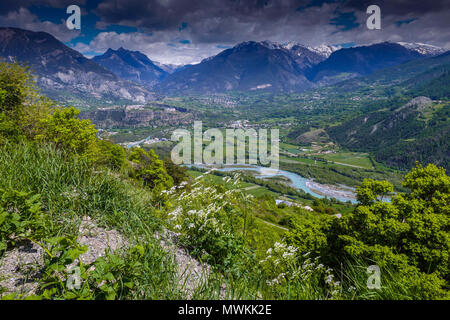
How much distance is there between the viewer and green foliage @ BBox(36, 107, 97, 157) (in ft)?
58.0

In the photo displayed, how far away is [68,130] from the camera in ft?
60.1

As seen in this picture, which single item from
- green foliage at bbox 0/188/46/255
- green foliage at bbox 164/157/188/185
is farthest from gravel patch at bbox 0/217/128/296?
green foliage at bbox 164/157/188/185

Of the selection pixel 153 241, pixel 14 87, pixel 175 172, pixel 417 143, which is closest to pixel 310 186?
pixel 175 172

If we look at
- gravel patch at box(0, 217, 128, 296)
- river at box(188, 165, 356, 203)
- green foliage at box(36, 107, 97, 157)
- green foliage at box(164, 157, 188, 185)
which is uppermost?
green foliage at box(36, 107, 97, 157)

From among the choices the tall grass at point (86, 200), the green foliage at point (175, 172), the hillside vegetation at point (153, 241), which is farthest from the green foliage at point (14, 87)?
the green foliage at point (175, 172)

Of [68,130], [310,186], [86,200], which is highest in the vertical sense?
[68,130]

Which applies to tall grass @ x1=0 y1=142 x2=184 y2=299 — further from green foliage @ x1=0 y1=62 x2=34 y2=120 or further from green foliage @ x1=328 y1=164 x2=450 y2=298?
green foliage @ x1=0 y1=62 x2=34 y2=120

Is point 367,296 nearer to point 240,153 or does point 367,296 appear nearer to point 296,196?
point 296,196

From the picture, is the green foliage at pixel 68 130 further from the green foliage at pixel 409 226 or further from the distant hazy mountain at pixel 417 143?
the distant hazy mountain at pixel 417 143

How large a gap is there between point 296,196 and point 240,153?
53914mm

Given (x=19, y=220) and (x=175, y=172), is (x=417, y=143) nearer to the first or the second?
(x=175, y=172)

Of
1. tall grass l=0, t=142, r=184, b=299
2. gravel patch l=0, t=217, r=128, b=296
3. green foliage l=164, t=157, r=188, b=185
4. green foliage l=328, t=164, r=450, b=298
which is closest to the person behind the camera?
gravel patch l=0, t=217, r=128, b=296

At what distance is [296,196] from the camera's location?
327 ft

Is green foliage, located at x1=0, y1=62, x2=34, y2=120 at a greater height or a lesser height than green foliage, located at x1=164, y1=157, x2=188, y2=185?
greater
